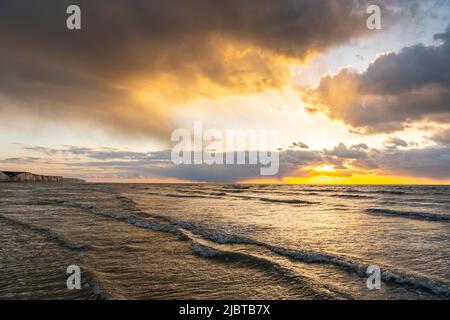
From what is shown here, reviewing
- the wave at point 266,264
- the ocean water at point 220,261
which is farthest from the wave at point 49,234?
the wave at point 266,264

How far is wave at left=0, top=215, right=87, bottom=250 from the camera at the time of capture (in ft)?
42.5

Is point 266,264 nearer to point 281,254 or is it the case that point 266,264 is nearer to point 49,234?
point 281,254

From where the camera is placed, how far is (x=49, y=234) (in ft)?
51.2

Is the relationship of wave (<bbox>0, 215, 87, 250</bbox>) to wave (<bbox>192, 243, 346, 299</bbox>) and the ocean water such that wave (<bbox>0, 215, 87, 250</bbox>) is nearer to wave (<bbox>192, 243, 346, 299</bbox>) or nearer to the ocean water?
the ocean water

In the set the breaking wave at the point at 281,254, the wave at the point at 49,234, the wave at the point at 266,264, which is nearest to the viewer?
the wave at the point at 266,264

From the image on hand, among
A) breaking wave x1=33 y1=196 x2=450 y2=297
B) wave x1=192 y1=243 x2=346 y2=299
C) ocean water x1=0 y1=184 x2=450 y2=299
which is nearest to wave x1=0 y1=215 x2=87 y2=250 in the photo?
ocean water x1=0 y1=184 x2=450 y2=299

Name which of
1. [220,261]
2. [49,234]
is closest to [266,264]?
[220,261]

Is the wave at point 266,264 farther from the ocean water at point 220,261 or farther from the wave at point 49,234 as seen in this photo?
the wave at point 49,234

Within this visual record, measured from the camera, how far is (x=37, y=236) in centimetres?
1520

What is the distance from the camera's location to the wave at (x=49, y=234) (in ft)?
42.5

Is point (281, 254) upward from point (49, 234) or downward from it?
downward

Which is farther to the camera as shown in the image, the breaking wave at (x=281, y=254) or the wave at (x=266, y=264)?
the breaking wave at (x=281, y=254)
